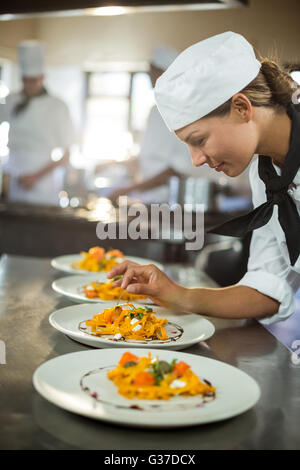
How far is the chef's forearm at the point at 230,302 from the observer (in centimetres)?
150

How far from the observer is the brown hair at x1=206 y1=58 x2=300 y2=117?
1416 millimetres

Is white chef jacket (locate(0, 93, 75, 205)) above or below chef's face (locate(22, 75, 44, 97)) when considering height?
below

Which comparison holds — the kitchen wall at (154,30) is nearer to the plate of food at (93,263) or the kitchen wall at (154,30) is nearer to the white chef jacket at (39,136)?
the white chef jacket at (39,136)

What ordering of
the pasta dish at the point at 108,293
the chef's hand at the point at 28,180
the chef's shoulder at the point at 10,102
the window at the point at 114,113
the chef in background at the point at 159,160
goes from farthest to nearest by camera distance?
1. the window at the point at 114,113
2. the chef's shoulder at the point at 10,102
3. the chef's hand at the point at 28,180
4. the chef in background at the point at 159,160
5. the pasta dish at the point at 108,293

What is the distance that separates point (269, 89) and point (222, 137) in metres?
0.20

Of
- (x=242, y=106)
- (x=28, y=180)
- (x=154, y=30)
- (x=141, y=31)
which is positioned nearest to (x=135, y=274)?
(x=242, y=106)

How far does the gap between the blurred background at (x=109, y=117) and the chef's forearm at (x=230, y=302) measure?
25.2 inches

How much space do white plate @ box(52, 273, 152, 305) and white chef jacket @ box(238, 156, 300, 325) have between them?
322mm

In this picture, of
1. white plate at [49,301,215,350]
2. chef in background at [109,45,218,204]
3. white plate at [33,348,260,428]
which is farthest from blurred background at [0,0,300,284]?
white plate at [33,348,260,428]

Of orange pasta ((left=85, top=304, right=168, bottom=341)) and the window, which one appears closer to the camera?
orange pasta ((left=85, top=304, right=168, bottom=341))

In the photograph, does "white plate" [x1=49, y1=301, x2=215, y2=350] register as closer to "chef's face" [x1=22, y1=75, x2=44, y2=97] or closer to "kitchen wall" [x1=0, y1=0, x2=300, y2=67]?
"chef's face" [x1=22, y1=75, x2=44, y2=97]

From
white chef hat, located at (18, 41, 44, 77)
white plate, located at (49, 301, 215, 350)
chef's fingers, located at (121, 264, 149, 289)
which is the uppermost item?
white chef hat, located at (18, 41, 44, 77)

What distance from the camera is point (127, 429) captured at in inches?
31.8

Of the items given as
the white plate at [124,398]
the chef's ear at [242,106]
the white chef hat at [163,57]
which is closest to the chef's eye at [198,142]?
the chef's ear at [242,106]
